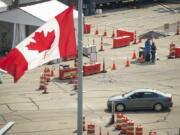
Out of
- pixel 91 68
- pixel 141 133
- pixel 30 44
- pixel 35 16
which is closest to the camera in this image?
pixel 30 44

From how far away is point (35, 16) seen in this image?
47.9 metres

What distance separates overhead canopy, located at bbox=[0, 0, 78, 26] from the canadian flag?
29157 millimetres

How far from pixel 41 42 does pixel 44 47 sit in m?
0.21

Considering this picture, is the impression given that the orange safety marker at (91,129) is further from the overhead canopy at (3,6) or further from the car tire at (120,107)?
the overhead canopy at (3,6)

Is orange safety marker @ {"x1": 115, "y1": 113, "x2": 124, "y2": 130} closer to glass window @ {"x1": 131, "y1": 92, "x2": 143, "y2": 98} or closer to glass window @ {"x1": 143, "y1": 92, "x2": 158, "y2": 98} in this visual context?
glass window @ {"x1": 131, "y1": 92, "x2": 143, "y2": 98}

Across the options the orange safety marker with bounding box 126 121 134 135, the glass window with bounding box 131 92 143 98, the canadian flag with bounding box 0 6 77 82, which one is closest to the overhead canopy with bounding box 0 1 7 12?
the glass window with bounding box 131 92 143 98

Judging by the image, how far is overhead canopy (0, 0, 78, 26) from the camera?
4800 cm

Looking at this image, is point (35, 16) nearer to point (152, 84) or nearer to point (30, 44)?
point (152, 84)

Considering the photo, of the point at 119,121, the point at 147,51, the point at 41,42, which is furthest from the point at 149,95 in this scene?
the point at 41,42

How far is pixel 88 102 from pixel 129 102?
3102mm

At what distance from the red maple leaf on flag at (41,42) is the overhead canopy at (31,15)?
29234mm

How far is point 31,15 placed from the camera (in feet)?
158

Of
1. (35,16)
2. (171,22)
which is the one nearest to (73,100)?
(35,16)

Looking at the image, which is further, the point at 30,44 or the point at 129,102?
the point at 129,102
